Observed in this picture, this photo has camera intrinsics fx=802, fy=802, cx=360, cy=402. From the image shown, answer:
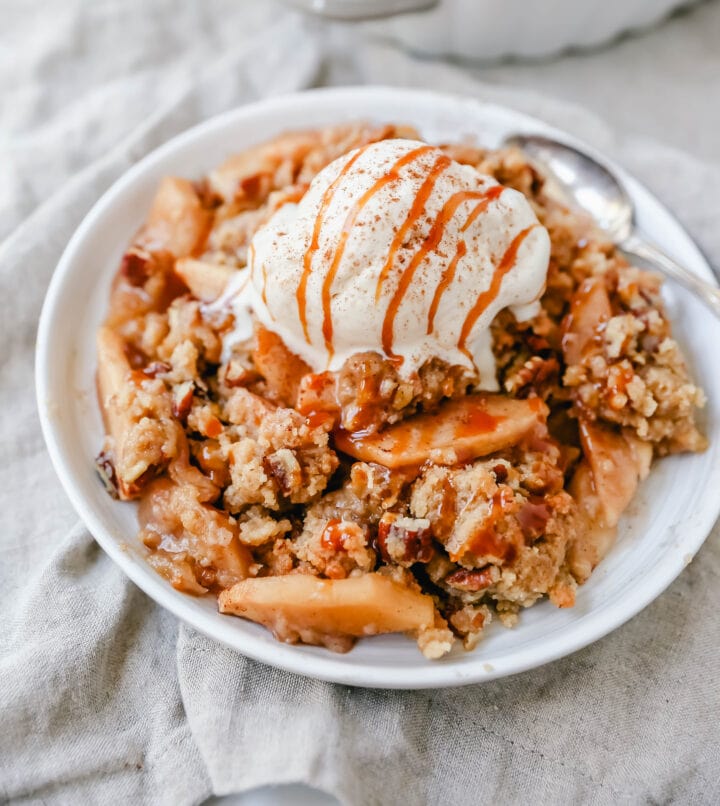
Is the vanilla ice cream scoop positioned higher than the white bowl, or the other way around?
the white bowl

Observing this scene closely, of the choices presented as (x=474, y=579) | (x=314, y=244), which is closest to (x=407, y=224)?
(x=314, y=244)

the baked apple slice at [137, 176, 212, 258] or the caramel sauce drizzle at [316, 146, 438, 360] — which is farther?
the baked apple slice at [137, 176, 212, 258]

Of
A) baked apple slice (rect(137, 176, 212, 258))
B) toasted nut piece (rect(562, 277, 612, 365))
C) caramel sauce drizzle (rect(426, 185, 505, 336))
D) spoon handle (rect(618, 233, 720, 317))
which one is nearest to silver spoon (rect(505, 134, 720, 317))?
spoon handle (rect(618, 233, 720, 317))

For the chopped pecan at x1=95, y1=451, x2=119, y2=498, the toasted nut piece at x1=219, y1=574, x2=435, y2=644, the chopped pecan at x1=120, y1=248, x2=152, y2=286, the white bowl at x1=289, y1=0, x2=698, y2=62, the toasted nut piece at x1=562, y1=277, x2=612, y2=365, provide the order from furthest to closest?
the white bowl at x1=289, y1=0, x2=698, y2=62, the chopped pecan at x1=120, y1=248, x2=152, y2=286, the toasted nut piece at x1=562, y1=277, x2=612, y2=365, the chopped pecan at x1=95, y1=451, x2=119, y2=498, the toasted nut piece at x1=219, y1=574, x2=435, y2=644

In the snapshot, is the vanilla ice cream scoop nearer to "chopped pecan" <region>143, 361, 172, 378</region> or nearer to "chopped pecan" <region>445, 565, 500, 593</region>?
"chopped pecan" <region>143, 361, 172, 378</region>

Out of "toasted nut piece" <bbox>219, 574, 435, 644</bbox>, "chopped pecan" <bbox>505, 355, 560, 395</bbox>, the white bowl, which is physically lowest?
"toasted nut piece" <bbox>219, 574, 435, 644</bbox>

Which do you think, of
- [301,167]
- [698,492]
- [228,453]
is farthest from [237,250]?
[698,492]

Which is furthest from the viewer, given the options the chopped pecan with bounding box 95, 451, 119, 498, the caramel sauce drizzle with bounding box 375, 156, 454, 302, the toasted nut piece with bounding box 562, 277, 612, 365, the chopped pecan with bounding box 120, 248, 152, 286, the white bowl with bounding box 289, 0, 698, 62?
the white bowl with bounding box 289, 0, 698, 62

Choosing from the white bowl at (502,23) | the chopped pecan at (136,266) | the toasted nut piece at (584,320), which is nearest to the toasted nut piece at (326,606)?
the toasted nut piece at (584,320)
